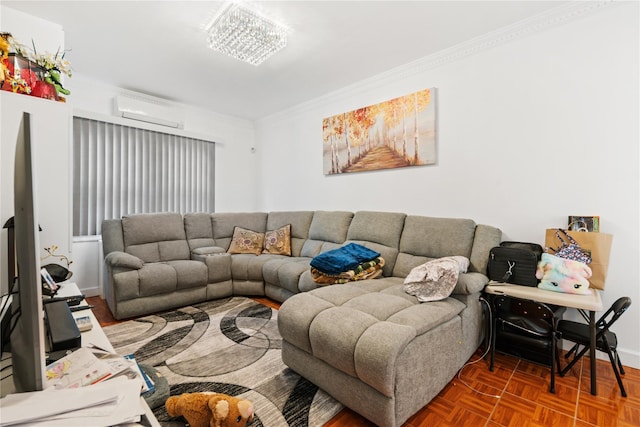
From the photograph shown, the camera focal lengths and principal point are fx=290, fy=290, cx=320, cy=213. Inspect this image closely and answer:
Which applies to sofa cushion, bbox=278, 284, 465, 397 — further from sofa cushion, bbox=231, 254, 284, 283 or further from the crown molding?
the crown molding

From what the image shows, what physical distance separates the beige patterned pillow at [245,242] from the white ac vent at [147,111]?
182 centimetres

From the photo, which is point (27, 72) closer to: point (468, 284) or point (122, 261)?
point (122, 261)

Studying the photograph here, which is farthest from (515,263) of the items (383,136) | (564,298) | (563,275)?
(383,136)

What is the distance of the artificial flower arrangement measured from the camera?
71.7 inches

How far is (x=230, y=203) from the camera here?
505 cm

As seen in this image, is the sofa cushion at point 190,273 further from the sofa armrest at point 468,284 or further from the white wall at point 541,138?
the sofa armrest at point 468,284

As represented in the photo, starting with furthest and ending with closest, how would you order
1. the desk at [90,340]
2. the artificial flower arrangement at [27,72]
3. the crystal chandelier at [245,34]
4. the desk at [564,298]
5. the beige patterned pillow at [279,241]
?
the beige patterned pillow at [279,241], the crystal chandelier at [245,34], the artificial flower arrangement at [27,72], the desk at [564,298], the desk at [90,340]

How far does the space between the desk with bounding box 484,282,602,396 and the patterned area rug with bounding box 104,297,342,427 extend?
137cm

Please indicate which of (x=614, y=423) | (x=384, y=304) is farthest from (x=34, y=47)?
(x=614, y=423)

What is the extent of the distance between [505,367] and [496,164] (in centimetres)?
165

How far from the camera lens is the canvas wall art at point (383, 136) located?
3.00 m

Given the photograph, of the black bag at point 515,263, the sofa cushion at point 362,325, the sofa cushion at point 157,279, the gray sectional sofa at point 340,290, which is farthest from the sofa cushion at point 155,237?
the black bag at point 515,263

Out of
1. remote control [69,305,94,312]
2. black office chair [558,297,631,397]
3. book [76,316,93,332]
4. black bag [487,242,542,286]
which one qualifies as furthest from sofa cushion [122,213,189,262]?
black office chair [558,297,631,397]

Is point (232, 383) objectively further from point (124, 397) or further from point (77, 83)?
point (77, 83)
